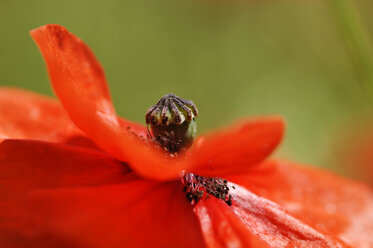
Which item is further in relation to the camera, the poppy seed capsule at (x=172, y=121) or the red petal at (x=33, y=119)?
the red petal at (x=33, y=119)

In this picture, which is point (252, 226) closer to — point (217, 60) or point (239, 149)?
point (239, 149)

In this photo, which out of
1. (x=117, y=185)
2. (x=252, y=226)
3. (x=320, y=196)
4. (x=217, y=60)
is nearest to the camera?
(x=117, y=185)

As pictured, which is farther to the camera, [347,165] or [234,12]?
[234,12]

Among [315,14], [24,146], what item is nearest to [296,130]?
[315,14]

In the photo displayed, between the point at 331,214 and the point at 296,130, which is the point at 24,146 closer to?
the point at 331,214

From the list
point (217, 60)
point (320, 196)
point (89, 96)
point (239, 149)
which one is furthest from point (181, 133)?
point (217, 60)

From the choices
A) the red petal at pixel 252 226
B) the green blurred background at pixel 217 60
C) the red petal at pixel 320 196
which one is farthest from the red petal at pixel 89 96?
the green blurred background at pixel 217 60

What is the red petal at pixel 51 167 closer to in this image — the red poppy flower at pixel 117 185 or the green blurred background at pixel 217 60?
the red poppy flower at pixel 117 185
